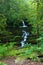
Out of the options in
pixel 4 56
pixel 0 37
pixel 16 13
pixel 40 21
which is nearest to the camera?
pixel 4 56

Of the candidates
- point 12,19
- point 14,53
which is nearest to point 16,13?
point 12,19

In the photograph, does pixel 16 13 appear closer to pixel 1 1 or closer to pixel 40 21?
pixel 1 1

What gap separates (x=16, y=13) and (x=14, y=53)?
20.7 ft

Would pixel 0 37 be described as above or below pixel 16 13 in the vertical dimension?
below

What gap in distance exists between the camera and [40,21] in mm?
9219

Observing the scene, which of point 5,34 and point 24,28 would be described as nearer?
point 5,34

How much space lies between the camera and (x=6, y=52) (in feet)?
26.1

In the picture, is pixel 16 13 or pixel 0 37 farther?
pixel 16 13

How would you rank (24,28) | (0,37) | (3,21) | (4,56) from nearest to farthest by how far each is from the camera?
(4,56) < (3,21) < (0,37) < (24,28)

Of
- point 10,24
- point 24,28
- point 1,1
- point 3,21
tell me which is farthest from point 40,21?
point 24,28

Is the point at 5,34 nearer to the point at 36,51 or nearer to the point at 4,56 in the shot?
the point at 4,56

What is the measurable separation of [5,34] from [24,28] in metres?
3.99

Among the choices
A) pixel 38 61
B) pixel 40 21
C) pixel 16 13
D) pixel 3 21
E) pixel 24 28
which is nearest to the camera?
pixel 38 61

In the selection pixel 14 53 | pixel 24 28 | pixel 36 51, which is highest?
pixel 36 51
